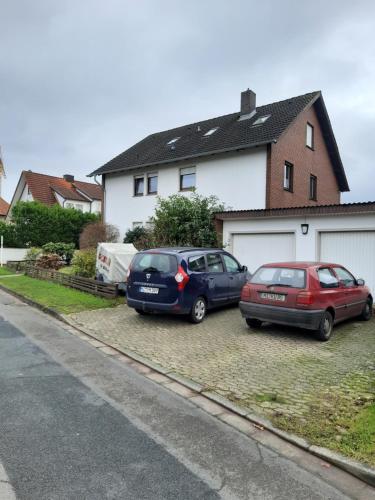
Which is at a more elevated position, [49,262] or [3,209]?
[3,209]

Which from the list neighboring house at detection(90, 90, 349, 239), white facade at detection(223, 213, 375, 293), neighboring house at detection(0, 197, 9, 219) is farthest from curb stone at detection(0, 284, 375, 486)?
neighboring house at detection(0, 197, 9, 219)

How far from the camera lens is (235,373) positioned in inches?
227

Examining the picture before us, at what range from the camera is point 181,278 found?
28.7ft

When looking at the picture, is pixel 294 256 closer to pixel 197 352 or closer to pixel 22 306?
pixel 197 352

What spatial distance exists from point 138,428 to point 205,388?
134 centimetres

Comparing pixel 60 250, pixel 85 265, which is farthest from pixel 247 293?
pixel 60 250

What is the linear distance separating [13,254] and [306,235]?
19.4 m

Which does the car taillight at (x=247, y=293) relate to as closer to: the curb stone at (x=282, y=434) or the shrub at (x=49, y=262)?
the curb stone at (x=282, y=434)

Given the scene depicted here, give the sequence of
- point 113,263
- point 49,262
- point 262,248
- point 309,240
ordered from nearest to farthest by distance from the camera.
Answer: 1. point 309,240
2. point 113,263
3. point 262,248
4. point 49,262

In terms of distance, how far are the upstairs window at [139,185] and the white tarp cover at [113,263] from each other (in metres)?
9.70

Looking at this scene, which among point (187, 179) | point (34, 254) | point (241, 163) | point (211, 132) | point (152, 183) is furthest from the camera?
point (152, 183)

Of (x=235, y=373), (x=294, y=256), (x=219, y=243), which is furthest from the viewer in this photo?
(x=219, y=243)

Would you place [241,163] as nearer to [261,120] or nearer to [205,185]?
[205,185]

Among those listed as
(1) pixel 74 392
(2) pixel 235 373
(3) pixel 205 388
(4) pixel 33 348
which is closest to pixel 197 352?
(2) pixel 235 373
